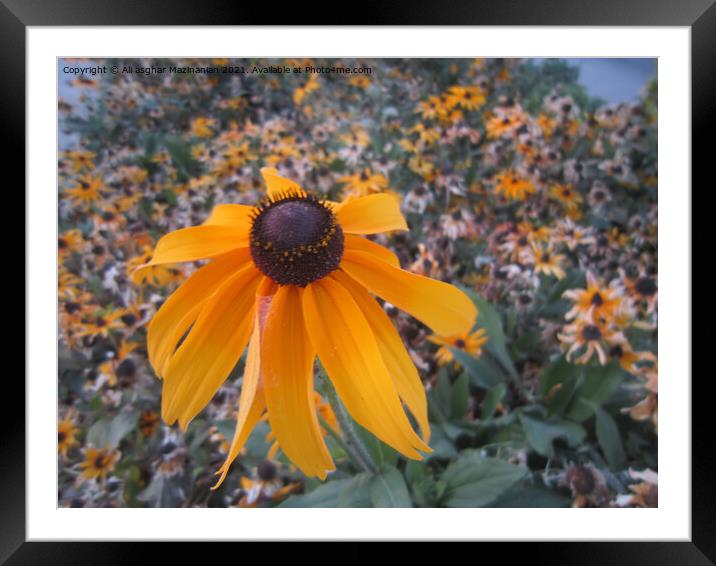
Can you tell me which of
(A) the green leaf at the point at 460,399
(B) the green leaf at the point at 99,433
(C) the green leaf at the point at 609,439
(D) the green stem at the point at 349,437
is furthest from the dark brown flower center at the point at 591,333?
(B) the green leaf at the point at 99,433

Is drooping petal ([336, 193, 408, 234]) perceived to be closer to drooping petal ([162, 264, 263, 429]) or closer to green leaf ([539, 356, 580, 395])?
drooping petal ([162, 264, 263, 429])

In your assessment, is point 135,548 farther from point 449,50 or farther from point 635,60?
point 635,60

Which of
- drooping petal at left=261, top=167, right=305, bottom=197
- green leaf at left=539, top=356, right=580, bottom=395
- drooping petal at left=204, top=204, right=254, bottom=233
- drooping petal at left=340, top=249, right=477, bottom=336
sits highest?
drooping petal at left=261, top=167, right=305, bottom=197

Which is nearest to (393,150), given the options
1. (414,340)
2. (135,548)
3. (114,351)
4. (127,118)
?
(414,340)

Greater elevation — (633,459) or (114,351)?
(114,351)

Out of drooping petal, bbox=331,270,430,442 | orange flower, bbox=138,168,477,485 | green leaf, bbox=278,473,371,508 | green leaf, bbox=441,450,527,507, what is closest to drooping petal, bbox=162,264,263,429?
orange flower, bbox=138,168,477,485

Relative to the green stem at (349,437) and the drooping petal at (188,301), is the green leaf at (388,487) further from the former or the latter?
the drooping petal at (188,301)
